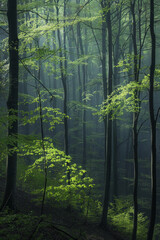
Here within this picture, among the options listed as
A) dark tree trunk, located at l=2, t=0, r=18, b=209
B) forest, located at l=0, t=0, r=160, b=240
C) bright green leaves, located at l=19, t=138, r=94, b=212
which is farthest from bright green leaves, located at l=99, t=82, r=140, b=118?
dark tree trunk, located at l=2, t=0, r=18, b=209

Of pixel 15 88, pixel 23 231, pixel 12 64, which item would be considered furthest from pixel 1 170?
pixel 23 231

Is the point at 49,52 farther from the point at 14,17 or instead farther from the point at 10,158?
the point at 10,158

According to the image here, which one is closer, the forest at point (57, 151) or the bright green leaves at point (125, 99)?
the forest at point (57, 151)

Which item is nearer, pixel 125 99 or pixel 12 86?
pixel 12 86

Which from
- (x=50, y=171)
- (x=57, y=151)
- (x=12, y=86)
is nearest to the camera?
(x=57, y=151)

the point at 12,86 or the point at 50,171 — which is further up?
the point at 12,86

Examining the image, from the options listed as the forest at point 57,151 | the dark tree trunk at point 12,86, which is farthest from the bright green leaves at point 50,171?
the dark tree trunk at point 12,86

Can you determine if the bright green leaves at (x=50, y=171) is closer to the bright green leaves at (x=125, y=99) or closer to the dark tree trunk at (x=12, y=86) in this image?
the dark tree trunk at (x=12, y=86)

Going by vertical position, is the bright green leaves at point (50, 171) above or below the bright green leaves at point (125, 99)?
below

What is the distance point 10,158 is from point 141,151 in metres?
20.0

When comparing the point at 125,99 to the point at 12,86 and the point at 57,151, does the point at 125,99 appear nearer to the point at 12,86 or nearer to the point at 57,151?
the point at 57,151

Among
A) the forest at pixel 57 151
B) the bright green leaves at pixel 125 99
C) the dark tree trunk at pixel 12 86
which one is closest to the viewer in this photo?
the forest at pixel 57 151

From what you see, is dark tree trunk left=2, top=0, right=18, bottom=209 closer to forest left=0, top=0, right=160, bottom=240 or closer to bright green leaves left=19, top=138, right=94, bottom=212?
forest left=0, top=0, right=160, bottom=240

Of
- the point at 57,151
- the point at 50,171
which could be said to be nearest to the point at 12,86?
the point at 57,151
